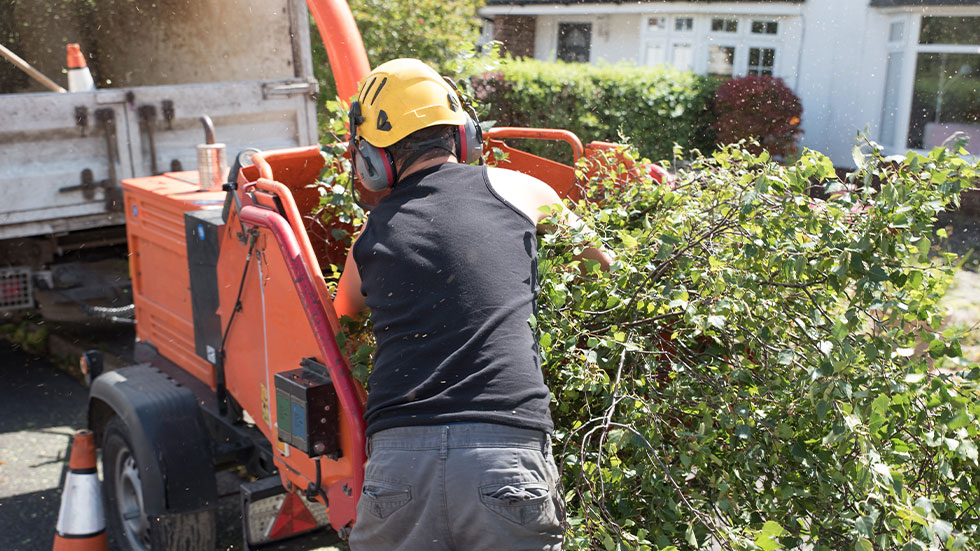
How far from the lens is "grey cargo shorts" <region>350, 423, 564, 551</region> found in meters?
2.16

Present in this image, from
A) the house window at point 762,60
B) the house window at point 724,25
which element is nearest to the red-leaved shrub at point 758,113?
the house window at point 762,60

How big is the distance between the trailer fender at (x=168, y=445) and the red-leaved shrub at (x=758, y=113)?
427 inches

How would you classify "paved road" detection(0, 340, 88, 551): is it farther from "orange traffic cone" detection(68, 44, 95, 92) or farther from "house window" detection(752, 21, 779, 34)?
"house window" detection(752, 21, 779, 34)

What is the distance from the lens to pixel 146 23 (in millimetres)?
7711

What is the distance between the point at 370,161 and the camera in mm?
2617

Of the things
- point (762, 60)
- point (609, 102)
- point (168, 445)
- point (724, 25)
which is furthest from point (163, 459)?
point (724, 25)

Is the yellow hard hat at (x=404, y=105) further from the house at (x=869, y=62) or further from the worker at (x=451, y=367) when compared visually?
the house at (x=869, y=62)

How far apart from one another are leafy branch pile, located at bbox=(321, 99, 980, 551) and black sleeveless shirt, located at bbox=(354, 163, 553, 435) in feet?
0.56

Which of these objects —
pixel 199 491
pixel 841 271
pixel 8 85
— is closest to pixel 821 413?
pixel 841 271

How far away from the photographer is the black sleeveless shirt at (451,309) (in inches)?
89.0

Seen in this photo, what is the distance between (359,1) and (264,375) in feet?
24.3

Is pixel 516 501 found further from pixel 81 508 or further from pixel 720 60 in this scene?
pixel 720 60

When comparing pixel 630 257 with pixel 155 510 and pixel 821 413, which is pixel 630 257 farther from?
pixel 155 510

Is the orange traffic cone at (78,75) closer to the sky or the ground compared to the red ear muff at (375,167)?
closer to the sky
